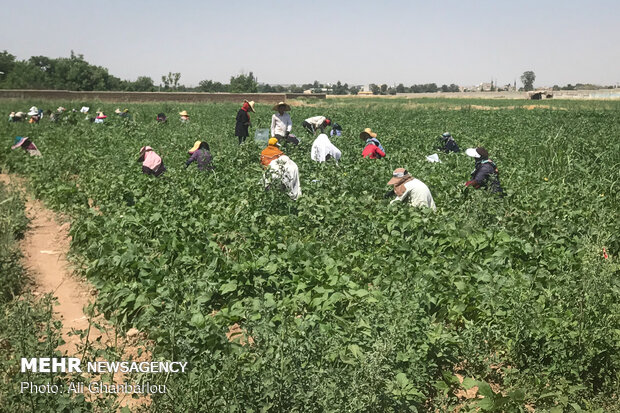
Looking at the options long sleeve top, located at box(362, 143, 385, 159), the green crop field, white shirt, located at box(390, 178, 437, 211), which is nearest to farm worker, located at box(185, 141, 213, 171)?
the green crop field

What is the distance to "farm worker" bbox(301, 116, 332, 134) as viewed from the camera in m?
13.7

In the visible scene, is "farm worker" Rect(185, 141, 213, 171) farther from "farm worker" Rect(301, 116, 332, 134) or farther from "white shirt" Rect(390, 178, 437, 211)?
"farm worker" Rect(301, 116, 332, 134)

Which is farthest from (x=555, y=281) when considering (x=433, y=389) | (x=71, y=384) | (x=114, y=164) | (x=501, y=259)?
(x=114, y=164)

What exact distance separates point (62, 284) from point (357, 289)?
3486 millimetres

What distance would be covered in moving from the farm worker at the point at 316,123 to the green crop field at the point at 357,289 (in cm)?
535

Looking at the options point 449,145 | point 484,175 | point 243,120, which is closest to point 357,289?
point 484,175

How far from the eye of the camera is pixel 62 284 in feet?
19.7

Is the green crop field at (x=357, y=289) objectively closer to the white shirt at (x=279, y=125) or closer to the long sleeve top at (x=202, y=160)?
the long sleeve top at (x=202, y=160)

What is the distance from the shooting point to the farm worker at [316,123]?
13.7 metres

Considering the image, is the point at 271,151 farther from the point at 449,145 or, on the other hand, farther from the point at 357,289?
the point at 449,145

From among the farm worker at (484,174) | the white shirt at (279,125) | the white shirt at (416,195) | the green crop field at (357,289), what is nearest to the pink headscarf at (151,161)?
the green crop field at (357,289)

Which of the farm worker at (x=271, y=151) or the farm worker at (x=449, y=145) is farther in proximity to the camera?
the farm worker at (x=449, y=145)

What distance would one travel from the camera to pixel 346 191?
7598mm

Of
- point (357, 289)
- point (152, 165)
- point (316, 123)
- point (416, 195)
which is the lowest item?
point (357, 289)
